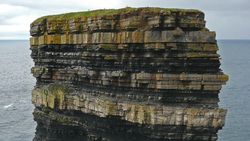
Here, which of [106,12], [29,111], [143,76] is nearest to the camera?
[143,76]

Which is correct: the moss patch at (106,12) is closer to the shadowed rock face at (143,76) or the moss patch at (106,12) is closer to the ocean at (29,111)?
the shadowed rock face at (143,76)

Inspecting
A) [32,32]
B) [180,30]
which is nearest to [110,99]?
[180,30]

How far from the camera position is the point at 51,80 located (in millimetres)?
35469

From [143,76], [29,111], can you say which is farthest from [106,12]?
[29,111]

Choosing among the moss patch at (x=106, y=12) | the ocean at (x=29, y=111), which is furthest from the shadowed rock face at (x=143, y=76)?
the ocean at (x=29, y=111)

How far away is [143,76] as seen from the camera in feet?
88.7

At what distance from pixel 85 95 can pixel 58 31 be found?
5.75 m

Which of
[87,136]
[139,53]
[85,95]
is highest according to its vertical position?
[139,53]

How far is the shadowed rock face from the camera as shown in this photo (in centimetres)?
2631

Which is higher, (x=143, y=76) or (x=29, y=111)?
(x=143, y=76)

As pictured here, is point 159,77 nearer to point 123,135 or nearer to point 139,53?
point 139,53

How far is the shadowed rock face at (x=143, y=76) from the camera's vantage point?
26.3 m

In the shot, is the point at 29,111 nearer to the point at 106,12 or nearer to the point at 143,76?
the point at 106,12

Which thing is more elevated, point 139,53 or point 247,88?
point 139,53
